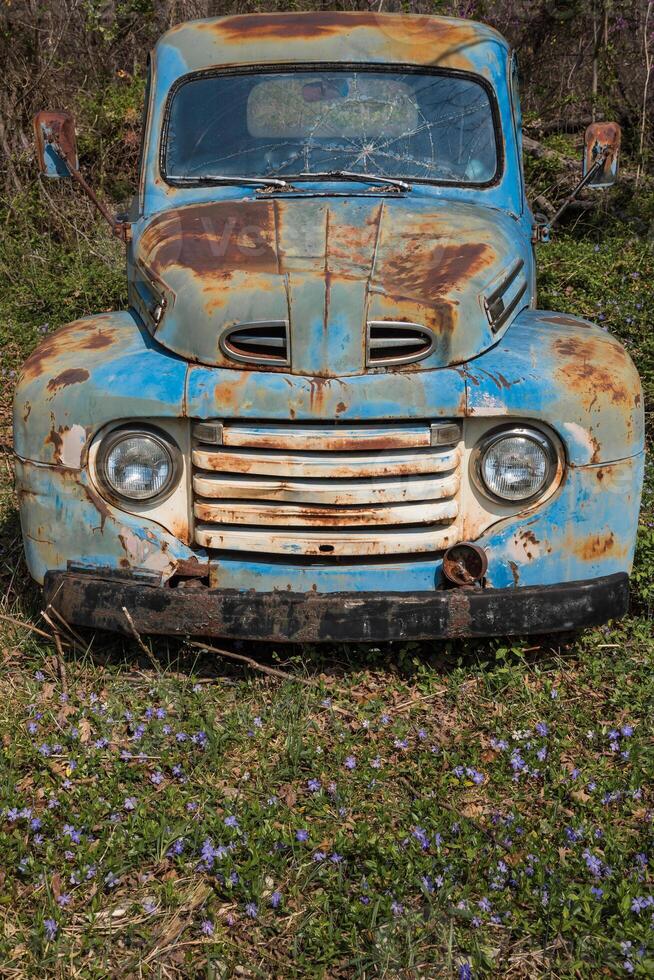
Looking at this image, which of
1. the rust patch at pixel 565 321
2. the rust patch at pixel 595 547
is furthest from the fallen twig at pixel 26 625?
the rust patch at pixel 565 321

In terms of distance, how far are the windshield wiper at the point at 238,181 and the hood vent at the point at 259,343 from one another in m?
1.06

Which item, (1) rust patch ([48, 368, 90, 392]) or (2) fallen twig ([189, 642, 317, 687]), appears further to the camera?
(2) fallen twig ([189, 642, 317, 687])

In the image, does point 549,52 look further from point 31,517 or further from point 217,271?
point 31,517

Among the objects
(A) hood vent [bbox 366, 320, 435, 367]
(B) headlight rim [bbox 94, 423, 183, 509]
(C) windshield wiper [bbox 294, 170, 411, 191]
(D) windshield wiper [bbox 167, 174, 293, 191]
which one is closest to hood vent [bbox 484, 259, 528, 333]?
(A) hood vent [bbox 366, 320, 435, 367]

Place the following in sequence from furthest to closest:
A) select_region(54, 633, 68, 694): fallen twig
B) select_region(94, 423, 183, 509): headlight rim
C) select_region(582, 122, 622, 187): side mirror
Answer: select_region(582, 122, 622, 187): side mirror, select_region(54, 633, 68, 694): fallen twig, select_region(94, 423, 183, 509): headlight rim

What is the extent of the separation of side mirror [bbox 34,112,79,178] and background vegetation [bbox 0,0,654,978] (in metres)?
1.53

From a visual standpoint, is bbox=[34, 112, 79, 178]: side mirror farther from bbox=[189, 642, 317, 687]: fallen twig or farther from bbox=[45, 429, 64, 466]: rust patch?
bbox=[189, 642, 317, 687]: fallen twig

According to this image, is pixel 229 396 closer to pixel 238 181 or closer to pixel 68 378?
pixel 68 378

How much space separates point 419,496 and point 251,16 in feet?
8.37

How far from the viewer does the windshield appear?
13.6 ft

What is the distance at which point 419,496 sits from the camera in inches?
124

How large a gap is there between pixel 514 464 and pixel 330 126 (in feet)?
5.89

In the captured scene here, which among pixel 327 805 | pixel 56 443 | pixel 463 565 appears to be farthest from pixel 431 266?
pixel 327 805

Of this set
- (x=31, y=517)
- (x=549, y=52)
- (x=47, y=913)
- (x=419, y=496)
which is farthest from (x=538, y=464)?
(x=549, y=52)
